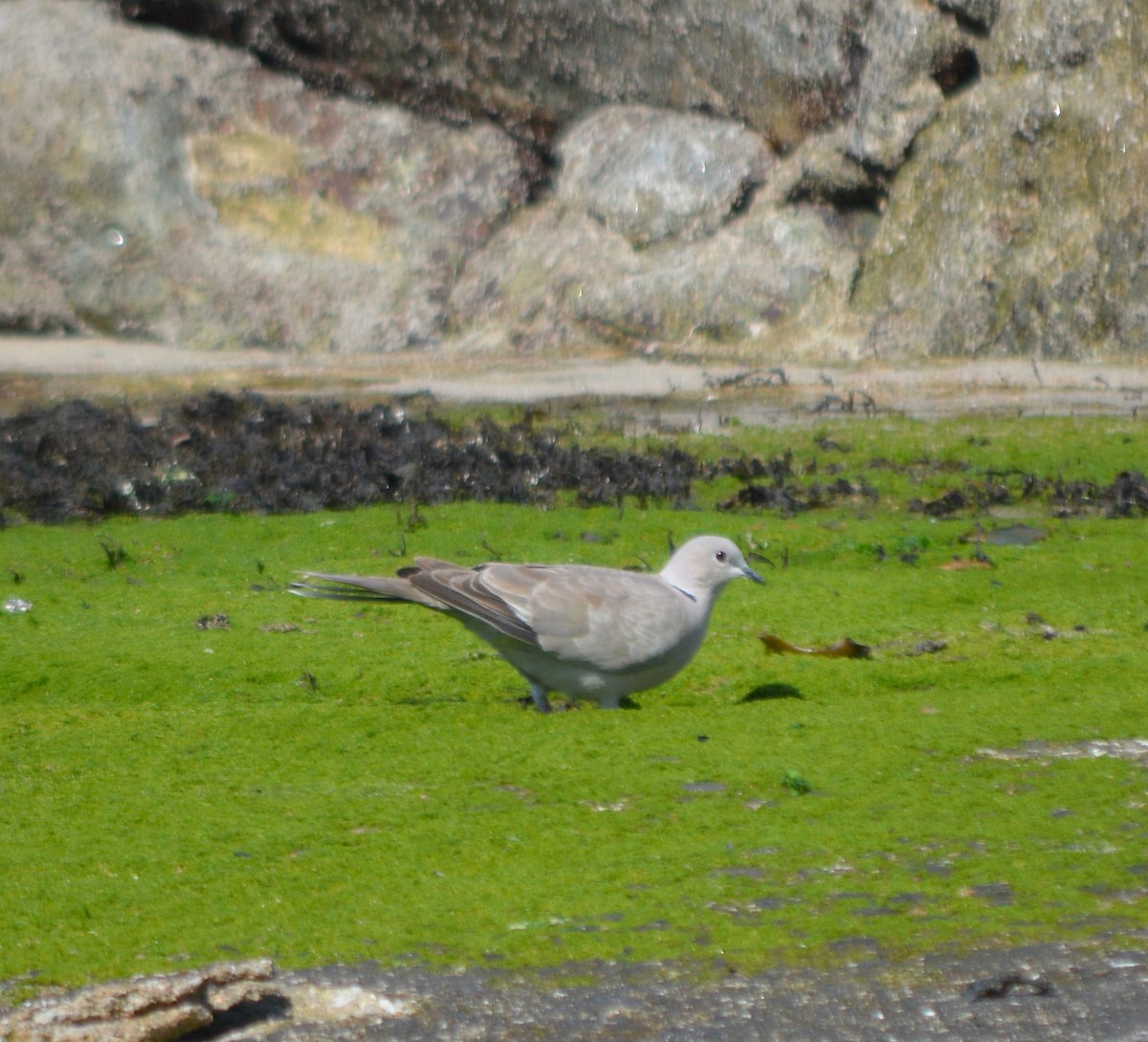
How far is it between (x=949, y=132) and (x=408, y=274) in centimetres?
509

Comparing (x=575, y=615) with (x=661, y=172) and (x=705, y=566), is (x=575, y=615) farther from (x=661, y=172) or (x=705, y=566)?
(x=661, y=172)

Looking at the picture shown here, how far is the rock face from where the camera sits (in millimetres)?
13812

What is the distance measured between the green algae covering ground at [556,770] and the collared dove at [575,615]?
15 centimetres

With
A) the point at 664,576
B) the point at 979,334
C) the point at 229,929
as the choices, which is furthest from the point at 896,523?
the point at 979,334

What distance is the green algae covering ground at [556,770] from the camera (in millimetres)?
3250

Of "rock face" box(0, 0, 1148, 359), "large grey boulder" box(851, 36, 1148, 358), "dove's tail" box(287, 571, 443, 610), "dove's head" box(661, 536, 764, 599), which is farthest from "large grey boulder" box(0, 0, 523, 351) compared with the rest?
"dove's head" box(661, 536, 764, 599)

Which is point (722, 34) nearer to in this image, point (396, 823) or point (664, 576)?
point (664, 576)

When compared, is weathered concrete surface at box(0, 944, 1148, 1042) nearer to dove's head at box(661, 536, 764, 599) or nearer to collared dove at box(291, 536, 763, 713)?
collared dove at box(291, 536, 763, 713)

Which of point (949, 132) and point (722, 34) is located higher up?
point (722, 34)

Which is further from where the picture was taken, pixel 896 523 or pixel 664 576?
pixel 896 523

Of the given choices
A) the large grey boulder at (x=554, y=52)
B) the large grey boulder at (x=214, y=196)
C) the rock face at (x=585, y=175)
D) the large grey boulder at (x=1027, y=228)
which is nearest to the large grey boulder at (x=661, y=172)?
the rock face at (x=585, y=175)

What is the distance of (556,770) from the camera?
167 inches

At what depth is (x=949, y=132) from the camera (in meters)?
14.4

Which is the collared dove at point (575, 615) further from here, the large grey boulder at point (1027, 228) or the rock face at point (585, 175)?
the rock face at point (585, 175)
